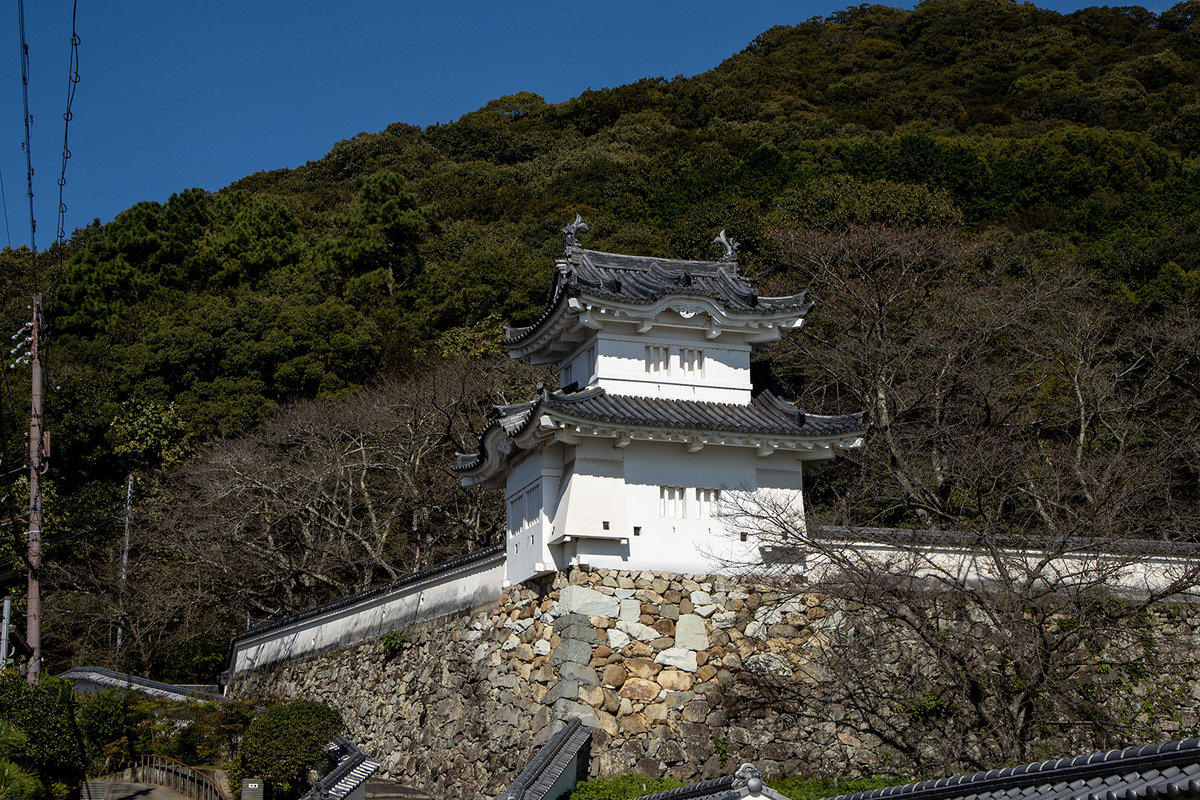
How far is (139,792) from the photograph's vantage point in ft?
56.3

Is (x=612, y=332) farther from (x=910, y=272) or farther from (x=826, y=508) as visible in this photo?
(x=910, y=272)

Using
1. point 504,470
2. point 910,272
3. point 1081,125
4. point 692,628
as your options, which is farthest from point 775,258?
point 1081,125

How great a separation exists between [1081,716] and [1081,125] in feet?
154

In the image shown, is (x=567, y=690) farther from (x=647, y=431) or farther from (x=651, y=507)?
(x=647, y=431)

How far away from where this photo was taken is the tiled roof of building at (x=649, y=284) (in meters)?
17.5

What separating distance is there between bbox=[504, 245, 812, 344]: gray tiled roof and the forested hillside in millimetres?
3936

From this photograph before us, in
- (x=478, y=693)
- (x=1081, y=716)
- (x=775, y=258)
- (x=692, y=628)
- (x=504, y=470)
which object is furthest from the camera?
(x=775, y=258)

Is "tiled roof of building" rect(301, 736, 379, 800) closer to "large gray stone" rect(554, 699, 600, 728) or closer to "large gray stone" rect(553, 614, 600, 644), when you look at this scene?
"large gray stone" rect(554, 699, 600, 728)

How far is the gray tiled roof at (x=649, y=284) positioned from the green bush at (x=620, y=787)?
290 inches

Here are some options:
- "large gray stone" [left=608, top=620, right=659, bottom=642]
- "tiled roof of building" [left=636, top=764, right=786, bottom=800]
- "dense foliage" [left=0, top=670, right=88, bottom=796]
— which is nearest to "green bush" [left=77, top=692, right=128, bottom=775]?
"dense foliage" [left=0, top=670, right=88, bottom=796]

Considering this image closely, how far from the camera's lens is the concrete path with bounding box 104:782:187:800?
16719 millimetres

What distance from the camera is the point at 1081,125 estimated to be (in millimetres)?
54406

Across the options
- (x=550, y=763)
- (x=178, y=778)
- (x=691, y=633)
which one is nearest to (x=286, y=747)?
(x=178, y=778)

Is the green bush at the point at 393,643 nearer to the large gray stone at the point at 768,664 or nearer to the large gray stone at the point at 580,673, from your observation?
the large gray stone at the point at 580,673
